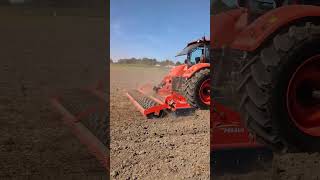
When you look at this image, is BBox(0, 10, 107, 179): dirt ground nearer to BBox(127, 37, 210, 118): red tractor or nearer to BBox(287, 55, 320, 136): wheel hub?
BBox(127, 37, 210, 118): red tractor

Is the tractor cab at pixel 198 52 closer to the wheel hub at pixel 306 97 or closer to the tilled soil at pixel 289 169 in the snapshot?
the tilled soil at pixel 289 169

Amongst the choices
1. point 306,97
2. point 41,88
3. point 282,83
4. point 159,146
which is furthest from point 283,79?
point 41,88

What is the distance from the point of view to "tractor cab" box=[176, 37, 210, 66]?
778 cm

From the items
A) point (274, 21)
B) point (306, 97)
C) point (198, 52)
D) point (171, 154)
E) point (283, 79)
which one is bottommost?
point (171, 154)

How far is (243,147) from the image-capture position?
3359 millimetres

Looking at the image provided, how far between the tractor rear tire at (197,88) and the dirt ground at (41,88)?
5.90 feet

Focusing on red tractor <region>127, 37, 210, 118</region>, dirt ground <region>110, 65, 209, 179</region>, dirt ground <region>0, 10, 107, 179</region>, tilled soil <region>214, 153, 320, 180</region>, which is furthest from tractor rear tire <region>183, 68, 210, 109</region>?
tilled soil <region>214, 153, 320, 180</region>

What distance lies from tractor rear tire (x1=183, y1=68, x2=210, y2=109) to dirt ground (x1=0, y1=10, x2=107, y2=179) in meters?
1.80

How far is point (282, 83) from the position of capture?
2158 millimetres

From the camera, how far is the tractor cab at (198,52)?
778 centimetres

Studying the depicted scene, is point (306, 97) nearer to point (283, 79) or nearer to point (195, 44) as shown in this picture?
point (283, 79)

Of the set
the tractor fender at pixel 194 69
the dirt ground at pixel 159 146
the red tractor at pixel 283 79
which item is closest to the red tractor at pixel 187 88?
the tractor fender at pixel 194 69

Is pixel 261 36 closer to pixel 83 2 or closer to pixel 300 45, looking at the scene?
pixel 300 45

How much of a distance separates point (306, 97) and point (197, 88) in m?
5.07
